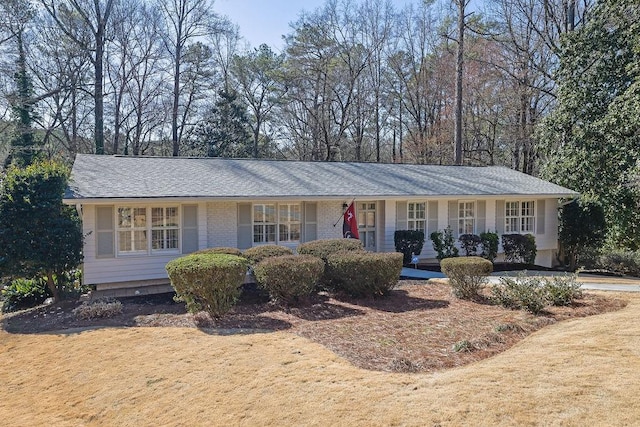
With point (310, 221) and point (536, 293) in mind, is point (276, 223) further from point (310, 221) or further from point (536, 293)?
point (536, 293)

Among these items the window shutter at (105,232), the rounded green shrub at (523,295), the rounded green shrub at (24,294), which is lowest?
the rounded green shrub at (24,294)

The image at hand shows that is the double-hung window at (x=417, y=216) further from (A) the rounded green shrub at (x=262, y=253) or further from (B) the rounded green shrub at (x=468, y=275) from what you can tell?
(A) the rounded green shrub at (x=262, y=253)

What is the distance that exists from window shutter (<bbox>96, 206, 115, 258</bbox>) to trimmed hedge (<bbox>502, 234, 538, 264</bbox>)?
42.9 feet

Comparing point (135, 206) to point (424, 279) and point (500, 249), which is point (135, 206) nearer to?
point (424, 279)

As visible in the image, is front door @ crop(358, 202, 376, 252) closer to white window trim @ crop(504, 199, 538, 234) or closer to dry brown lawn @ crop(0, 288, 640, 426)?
white window trim @ crop(504, 199, 538, 234)

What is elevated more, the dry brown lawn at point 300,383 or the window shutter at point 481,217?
the window shutter at point 481,217

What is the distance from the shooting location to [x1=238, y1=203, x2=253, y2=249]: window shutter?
13.2 meters

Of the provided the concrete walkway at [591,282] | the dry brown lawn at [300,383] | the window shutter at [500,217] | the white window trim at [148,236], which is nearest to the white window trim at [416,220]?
the concrete walkway at [591,282]

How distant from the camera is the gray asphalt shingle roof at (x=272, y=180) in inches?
475

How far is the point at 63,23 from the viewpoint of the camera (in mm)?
25219

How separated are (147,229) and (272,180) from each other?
4.31 m

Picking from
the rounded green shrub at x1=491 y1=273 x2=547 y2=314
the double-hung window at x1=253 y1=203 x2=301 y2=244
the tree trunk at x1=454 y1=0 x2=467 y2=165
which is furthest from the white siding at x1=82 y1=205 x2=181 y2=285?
the tree trunk at x1=454 y1=0 x2=467 y2=165

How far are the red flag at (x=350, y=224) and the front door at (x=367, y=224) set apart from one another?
1094 mm

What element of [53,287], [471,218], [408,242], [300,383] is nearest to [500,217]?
[471,218]
